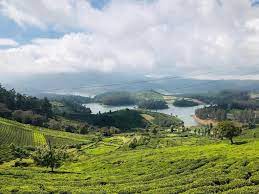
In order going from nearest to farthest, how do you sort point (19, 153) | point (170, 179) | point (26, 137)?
point (170, 179) → point (19, 153) → point (26, 137)

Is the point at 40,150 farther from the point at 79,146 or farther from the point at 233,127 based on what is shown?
the point at 79,146

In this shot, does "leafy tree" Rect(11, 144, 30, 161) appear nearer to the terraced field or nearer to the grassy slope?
the terraced field

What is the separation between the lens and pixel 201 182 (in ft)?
143

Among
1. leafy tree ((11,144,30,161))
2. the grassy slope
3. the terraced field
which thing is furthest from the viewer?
the terraced field

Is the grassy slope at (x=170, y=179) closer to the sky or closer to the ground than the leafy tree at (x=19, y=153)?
closer to the sky

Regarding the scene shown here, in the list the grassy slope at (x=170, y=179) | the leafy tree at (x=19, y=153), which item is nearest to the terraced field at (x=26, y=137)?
the leafy tree at (x=19, y=153)

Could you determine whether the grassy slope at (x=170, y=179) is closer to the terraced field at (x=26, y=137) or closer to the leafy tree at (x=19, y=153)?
the leafy tree at (x=19, y=153)

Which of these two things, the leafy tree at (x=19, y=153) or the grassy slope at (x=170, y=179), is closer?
the grassy slope at (x=170, y=179)

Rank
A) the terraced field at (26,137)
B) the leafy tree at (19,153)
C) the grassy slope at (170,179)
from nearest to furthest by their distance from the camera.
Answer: the grassy slope at (170,179) < the leafy tree at (19,153) < the terraced field at (26,137)

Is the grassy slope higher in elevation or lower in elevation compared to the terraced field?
higher

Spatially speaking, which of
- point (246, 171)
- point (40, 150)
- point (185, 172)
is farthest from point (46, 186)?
point (40, 150)

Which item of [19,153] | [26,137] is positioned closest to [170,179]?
[19,153]

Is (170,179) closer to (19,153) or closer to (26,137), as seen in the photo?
(19,153)

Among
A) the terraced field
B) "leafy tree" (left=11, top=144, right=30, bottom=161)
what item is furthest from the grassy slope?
the terraced field
